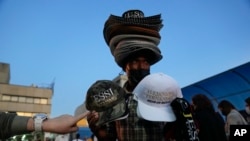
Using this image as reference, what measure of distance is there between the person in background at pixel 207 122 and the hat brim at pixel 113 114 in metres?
1.46

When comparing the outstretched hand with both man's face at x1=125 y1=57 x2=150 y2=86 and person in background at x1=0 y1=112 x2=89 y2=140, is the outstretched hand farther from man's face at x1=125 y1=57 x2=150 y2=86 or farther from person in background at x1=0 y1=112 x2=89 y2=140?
man's face at x1=125 y1=57 x2=150 y2=86

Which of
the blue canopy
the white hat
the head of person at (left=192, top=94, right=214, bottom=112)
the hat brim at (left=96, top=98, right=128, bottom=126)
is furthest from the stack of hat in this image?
the blue canopy

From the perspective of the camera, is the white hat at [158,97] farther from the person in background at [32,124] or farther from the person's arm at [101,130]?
the person in background at [32,124]

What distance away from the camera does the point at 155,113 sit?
1764 mm

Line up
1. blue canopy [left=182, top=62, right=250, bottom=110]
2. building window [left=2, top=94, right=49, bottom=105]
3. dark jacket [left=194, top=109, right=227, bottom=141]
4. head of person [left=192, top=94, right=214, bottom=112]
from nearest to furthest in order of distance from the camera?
dark jacket [left=194, top=109, right=227, bottom=141]
head of person [left=192, top=94, right=214, bottom=112]
blue canopy [left=182, top=62, right=250, bottom=110]
building window [left=2, top=94, right=49, bottom=105]

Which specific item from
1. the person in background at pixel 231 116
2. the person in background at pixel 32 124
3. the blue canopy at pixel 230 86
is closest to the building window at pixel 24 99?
the blue canopy at pixel 230 86

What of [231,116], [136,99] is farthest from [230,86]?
[136,99]

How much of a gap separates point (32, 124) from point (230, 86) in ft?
19.7

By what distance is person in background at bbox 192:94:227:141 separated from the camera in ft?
10.4

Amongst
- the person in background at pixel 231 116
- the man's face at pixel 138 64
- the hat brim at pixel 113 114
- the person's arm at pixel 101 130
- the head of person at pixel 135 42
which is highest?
the head of person at pixel 135 42

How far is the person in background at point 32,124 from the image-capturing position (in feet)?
4.10

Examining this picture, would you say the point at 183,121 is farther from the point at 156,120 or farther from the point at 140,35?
the point at 140,35

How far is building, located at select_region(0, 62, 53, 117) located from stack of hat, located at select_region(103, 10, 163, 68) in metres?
45.7

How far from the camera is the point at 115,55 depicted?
2324 millimetres
